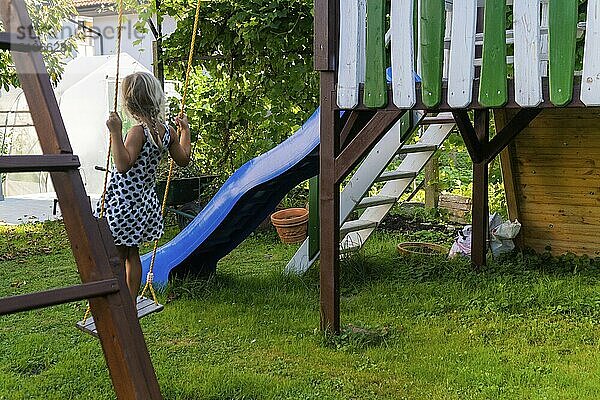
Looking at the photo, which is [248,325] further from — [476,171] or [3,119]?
[3,119]

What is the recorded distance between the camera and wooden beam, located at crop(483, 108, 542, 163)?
203 inches

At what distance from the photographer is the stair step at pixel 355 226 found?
524 centimetres

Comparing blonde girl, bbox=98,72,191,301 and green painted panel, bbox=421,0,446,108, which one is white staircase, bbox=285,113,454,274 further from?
blonde girl, bbox=98,72,191,301

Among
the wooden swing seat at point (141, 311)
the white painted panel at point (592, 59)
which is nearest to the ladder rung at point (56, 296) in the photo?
the wooden swing seat at point (141, 311)

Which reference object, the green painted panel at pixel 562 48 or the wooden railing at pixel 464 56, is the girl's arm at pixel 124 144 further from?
the green painted panel at pixel 562 48

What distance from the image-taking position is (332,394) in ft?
10.4

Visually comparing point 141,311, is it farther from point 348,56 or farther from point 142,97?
point 348,56

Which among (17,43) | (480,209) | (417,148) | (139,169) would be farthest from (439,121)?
(17,43)

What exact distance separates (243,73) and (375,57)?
4.00 meters

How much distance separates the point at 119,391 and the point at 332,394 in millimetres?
1372

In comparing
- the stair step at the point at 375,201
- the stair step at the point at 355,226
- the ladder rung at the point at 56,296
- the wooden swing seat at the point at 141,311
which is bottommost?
the stair step at the point at 355,226

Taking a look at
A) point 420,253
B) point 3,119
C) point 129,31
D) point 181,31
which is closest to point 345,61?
point 420,253

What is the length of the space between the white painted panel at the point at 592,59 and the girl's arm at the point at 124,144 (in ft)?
6.43

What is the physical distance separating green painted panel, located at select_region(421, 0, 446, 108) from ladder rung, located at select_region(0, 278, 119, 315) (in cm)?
200
